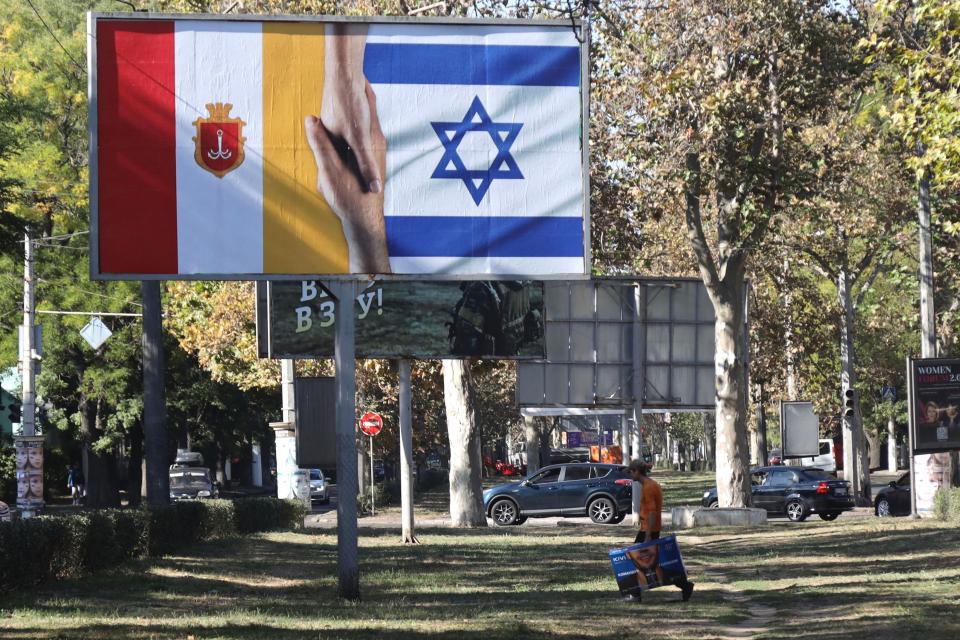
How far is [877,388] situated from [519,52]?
181ft

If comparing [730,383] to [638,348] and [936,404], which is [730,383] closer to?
[638,348]

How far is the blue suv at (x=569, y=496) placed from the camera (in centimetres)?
3947

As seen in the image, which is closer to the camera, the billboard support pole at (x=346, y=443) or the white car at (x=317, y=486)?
the billboard support pole at (x=346, y=443)

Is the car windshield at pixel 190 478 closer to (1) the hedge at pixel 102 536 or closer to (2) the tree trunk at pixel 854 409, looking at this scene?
(2) the tree trunk at pixel 854 409

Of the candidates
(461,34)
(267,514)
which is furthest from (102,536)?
(267,514)

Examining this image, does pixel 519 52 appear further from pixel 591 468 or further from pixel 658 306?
pixel 591 468

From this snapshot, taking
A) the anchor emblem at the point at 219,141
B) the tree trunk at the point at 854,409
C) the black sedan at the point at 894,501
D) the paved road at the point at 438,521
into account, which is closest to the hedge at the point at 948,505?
the paved road at the point at 438,521

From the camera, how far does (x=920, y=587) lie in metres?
17.2

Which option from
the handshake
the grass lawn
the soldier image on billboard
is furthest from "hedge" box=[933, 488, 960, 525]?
the handshake

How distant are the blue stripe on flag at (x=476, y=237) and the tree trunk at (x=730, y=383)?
1739cm

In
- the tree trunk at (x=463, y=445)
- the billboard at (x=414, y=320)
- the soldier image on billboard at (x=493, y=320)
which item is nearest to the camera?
the billboard at (x=414, y=320)

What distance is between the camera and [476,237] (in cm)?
1742

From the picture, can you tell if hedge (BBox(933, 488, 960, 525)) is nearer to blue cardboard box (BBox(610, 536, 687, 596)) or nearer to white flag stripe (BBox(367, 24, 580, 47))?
blue cardboard box (BBox(610, 536, 687, 596))

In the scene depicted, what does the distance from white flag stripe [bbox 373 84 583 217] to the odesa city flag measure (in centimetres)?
2
